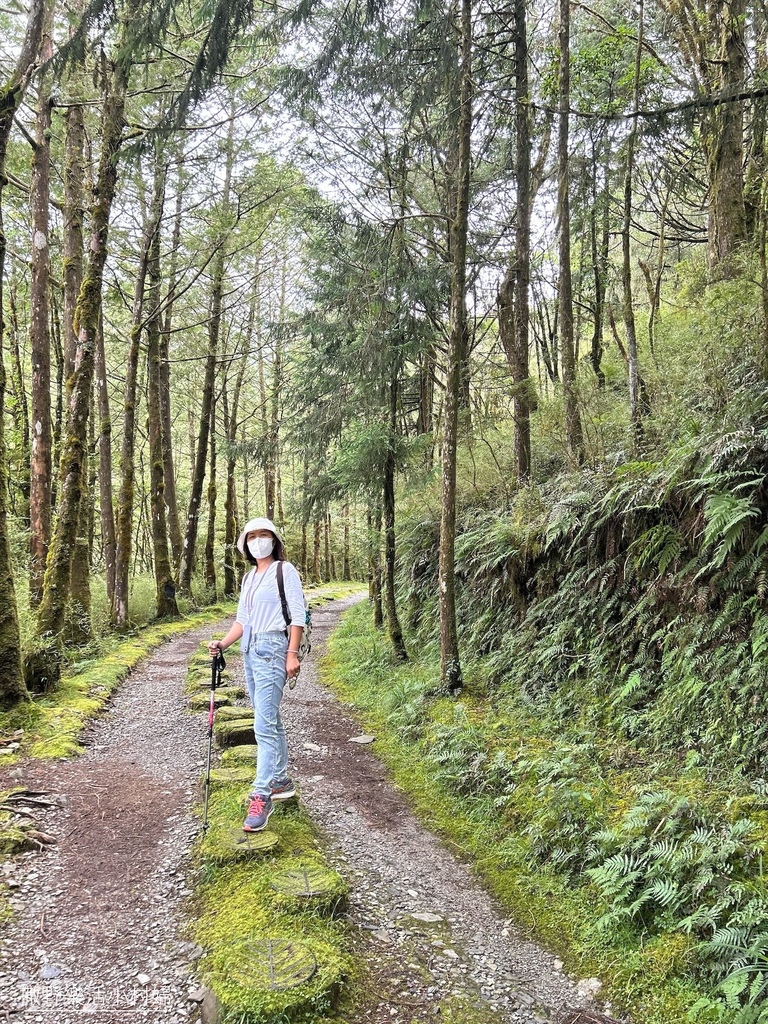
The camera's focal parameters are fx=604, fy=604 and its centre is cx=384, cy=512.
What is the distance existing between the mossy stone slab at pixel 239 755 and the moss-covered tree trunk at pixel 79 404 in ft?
11.4

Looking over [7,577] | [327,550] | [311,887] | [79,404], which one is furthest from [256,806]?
[327,550]

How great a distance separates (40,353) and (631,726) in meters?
11.1

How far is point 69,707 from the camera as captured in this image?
289 inches

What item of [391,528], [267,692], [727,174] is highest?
[727,174]

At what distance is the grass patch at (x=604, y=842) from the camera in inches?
131

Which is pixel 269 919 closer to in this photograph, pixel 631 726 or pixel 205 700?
pixel 631 726

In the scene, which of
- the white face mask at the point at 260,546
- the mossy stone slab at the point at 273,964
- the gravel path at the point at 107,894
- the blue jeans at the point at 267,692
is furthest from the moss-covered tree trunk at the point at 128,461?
the mossy stone slab at the point at 273,964

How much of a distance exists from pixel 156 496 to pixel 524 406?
1069 centimetres

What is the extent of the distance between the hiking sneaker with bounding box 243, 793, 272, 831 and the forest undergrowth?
1791mm

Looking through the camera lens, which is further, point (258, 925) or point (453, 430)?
point (453, 430)

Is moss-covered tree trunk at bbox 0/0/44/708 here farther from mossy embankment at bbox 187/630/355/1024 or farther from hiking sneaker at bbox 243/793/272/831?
hiking sneaker at bbox 243/793/272/831

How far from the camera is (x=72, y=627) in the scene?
1069cm

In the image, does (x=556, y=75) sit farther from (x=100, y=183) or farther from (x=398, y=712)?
(x=398, y=712)

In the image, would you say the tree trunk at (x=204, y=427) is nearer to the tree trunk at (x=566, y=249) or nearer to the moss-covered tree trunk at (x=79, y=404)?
the moss-covered tree trunk at (x=79, y=404)
